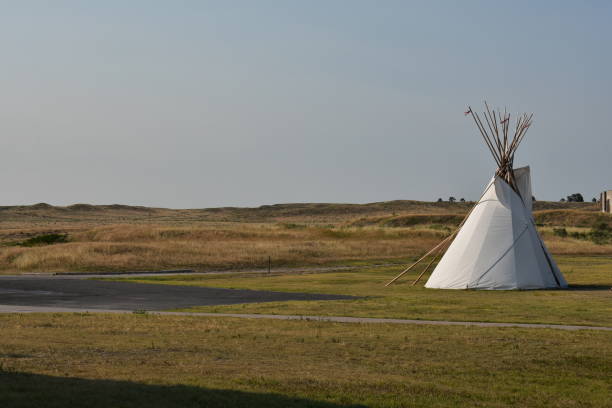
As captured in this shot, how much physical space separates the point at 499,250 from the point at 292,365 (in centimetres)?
2425

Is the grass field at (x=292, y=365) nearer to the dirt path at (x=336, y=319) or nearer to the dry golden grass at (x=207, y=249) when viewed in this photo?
the dirt path at (x=336, y=319)

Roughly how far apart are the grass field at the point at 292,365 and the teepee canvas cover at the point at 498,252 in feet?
53.5

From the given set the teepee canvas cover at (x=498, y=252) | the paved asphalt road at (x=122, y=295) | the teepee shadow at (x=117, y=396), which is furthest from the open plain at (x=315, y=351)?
the teepee canvas cover at (x=498, y=252)

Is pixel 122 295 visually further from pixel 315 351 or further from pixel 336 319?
pixel 315 351

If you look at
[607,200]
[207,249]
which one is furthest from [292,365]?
[607,200]

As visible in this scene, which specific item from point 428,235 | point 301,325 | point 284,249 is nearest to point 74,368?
point 301,325

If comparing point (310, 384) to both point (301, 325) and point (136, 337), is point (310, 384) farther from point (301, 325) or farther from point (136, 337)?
point (301, 325)

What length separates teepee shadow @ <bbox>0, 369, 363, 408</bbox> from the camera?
37.9ft

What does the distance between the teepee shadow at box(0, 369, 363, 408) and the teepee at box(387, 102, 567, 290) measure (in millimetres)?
27122

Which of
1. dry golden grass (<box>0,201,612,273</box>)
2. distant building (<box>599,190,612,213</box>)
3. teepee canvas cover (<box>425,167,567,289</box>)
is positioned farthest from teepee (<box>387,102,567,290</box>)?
distant building (<box>599,190,612,213</box>)

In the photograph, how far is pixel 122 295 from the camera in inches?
1395

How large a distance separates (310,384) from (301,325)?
9.12 meters

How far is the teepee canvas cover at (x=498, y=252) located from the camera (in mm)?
38625

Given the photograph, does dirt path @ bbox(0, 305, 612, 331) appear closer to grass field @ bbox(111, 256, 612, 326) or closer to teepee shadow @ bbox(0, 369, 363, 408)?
grass field @ bbox(111, 256, 612, 326)
